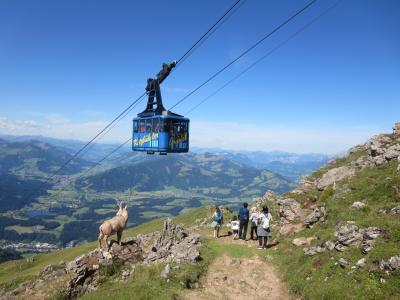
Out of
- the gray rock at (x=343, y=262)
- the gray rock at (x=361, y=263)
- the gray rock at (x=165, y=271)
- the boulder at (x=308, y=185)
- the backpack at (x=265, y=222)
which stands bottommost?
the gray rock at (x=165, y=271)

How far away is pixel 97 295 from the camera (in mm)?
22609

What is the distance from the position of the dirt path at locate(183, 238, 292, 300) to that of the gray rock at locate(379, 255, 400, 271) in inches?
226

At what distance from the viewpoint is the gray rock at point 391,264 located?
1725cm

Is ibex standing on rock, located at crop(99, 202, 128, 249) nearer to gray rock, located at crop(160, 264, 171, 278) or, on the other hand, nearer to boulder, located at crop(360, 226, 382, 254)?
gray rock, located at crop(160, 264, 171, 278)

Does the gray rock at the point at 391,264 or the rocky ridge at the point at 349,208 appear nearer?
the gray rock at the point at 391,264

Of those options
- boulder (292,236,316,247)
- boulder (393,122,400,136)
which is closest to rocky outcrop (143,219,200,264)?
boulder (292,236,316,247)

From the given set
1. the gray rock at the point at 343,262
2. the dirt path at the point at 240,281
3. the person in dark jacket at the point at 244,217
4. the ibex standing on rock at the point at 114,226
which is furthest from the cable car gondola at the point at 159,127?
the gray rock at the point at 343,262

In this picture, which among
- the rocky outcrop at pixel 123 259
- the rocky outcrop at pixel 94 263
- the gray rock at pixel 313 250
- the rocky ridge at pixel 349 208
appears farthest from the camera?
the rocky outcrop at pixel 123 259

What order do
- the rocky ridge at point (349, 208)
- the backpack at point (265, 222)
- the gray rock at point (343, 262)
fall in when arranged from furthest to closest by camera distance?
the backpack at point (265, 222) → the rocky ridge at point (349, 208) → the gray rock at point (343, 262)

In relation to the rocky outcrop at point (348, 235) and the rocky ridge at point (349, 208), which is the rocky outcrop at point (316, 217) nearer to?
the rocky ridge at point (349, 208)

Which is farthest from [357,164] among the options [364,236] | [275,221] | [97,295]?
[97,295]

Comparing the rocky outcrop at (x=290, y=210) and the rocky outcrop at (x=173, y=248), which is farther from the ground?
the rocky outcrop at (x=290, y=210)

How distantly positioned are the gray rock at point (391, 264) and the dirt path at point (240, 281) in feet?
18.8

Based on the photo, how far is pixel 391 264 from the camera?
17.4m
